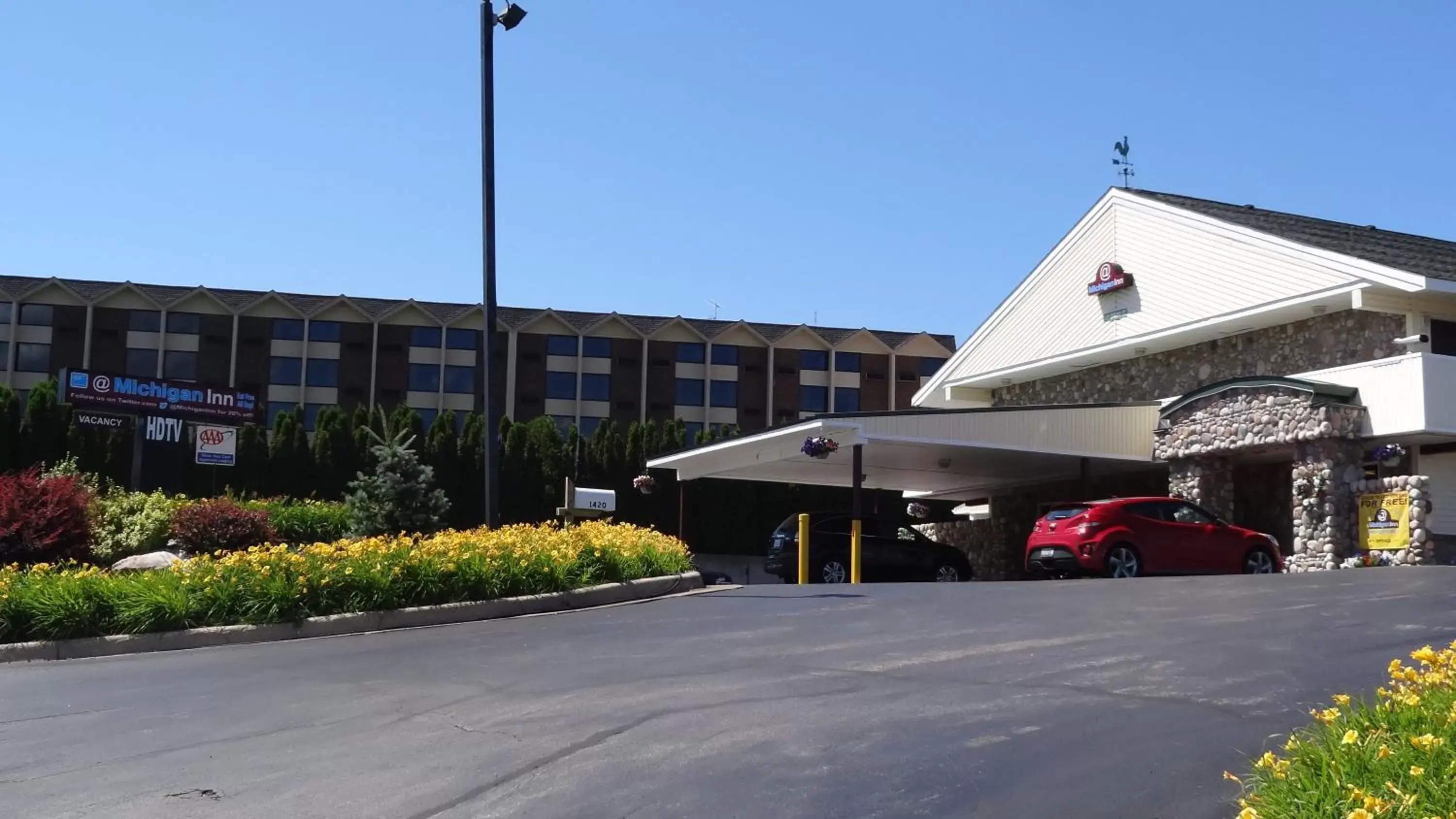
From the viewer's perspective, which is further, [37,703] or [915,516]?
[915,516]

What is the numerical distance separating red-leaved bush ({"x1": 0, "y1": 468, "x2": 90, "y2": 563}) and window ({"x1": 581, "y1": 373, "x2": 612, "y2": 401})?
45.2 meters

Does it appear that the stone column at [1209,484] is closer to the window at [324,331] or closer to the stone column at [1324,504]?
the stone column at [1324,504]

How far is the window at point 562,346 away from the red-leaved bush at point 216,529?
40.8 meters

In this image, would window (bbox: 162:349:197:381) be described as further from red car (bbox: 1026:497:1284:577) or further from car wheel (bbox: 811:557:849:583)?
red car (bbox: 1026:497:1284:577)

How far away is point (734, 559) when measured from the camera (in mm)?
44031

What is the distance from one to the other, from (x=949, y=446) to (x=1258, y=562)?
564 centimetres

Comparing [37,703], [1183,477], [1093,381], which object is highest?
[1093,381]

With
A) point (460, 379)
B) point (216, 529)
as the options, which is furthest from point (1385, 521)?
point (460, 379)

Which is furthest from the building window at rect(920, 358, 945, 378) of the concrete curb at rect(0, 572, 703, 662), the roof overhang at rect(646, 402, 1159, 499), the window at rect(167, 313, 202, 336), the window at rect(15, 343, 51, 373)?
the concrete curb at rect(0, 572, 703, 662)

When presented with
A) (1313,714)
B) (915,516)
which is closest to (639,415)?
(915,516)

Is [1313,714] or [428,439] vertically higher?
[428,439]

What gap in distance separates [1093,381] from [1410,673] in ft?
87.4

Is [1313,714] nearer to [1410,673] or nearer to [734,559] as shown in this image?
[1410,673]

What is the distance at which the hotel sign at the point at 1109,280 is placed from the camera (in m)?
29.9
